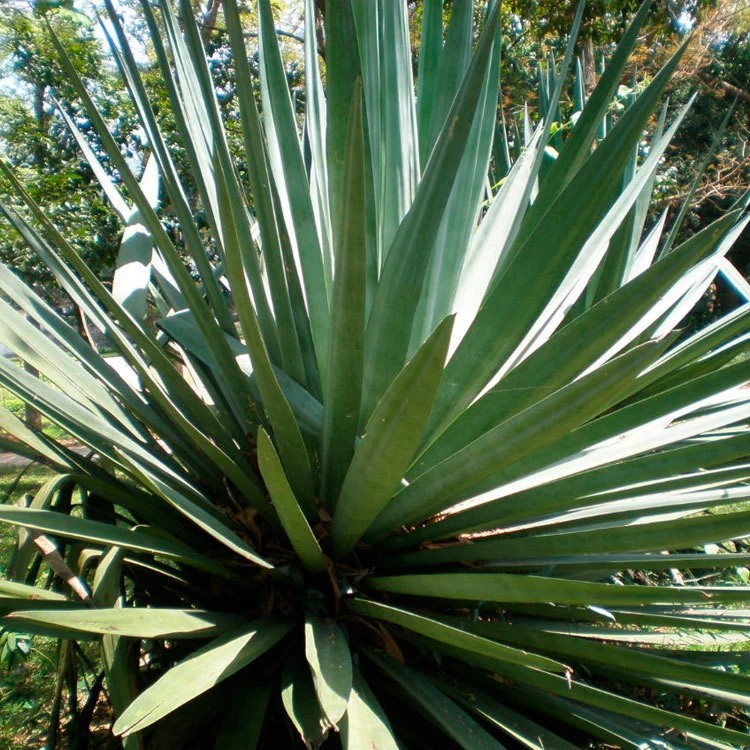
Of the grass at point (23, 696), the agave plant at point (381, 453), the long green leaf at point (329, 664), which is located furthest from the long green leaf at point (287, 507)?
the grass at point (23, 696)

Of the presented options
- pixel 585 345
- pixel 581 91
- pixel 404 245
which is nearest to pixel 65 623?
pixel 404 245

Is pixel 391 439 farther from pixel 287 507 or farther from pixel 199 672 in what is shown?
pixel 199 672

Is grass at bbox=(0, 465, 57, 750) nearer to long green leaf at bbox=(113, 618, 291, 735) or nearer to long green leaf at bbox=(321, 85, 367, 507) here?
long green leaf at bbox=(113, 618, 291, 735)

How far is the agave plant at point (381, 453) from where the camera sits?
1.13 metres

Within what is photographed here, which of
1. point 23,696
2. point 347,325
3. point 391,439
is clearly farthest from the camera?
point 23,696

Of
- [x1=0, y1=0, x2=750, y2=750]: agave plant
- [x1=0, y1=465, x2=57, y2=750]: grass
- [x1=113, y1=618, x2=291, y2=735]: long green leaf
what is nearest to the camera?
[x1=113, y1=618, x2=291, y2=735]: long green leaf

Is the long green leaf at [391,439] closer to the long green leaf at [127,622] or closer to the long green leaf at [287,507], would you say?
the long green leaf at [287,507]

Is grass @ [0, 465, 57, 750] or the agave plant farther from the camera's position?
grass @ [0, 465, 57, 750]

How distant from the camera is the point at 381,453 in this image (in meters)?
1.13

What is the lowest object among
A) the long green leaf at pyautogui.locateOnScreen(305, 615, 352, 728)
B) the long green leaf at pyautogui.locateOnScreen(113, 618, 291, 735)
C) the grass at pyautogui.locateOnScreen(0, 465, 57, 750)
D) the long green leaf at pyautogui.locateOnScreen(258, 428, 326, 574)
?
the grass at pyautogui.locateOnScreen(0, 465, 57, 750)

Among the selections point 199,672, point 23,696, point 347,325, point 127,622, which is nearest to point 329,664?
point 199,672

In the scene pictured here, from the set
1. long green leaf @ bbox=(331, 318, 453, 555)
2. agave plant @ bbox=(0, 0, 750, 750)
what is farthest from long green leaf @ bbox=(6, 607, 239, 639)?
long green leaf @ bbox=(331, 318, 453, 555)

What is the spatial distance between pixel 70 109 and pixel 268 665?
20.7 feet

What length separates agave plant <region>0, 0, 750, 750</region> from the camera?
1.13 metres
